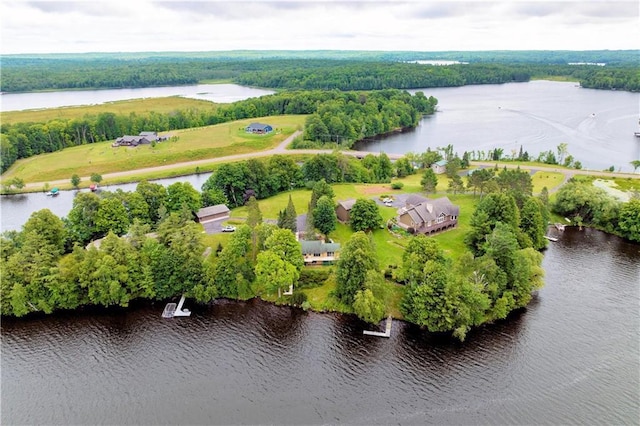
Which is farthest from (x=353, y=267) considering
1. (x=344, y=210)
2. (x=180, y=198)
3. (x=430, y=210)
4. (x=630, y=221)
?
(x=630, y=221)

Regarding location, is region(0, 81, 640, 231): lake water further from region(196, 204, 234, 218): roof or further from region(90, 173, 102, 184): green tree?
region(196, 204, 234, 218): roof

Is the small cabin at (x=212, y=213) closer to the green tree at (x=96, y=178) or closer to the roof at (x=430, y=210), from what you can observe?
the roof at (x=430, y=210)

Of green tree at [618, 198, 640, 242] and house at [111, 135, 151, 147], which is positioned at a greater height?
house at [111, 135, 151, 147]

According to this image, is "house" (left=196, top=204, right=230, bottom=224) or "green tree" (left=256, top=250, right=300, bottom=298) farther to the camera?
"house" (left=196, top=204, right=230, bottom=224)

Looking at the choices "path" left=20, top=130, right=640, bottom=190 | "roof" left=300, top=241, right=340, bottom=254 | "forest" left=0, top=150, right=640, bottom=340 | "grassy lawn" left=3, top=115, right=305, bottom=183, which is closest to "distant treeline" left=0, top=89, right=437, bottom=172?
"grassy lawn" left=3, top=115, right=305, bottom=183

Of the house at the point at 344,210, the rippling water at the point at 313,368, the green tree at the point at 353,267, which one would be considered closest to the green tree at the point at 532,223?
the rippling water at the point at 313,368

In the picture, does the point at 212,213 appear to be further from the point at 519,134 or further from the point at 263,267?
the point at 519,134
